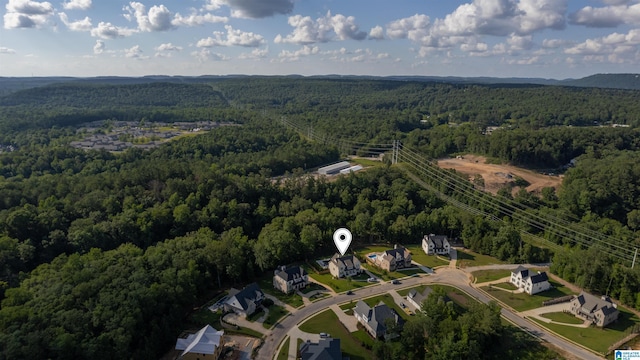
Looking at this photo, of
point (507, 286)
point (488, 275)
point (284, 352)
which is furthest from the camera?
point (488, 275)

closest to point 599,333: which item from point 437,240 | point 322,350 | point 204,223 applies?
point 437,240

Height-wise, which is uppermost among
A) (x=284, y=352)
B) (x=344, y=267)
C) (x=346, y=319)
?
(x=344, y=267)

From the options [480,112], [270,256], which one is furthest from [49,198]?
[480,112]

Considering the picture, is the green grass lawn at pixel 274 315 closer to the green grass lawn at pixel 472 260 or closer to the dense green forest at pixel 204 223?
the dense green forest at pixel 204 223

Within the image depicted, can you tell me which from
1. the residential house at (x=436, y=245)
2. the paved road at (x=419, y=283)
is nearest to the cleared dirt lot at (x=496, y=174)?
the residential house at (x=436, y=245)

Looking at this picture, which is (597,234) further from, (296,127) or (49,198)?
(296,127)

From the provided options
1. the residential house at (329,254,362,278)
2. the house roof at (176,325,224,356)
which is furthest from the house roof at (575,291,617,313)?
the house roof at (176,325,224,356)

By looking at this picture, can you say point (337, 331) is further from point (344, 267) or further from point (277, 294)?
point (344, 267)

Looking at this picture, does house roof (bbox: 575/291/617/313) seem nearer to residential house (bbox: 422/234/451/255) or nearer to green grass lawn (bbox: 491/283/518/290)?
green grass lawn (bbox: 491/283/518/290)
